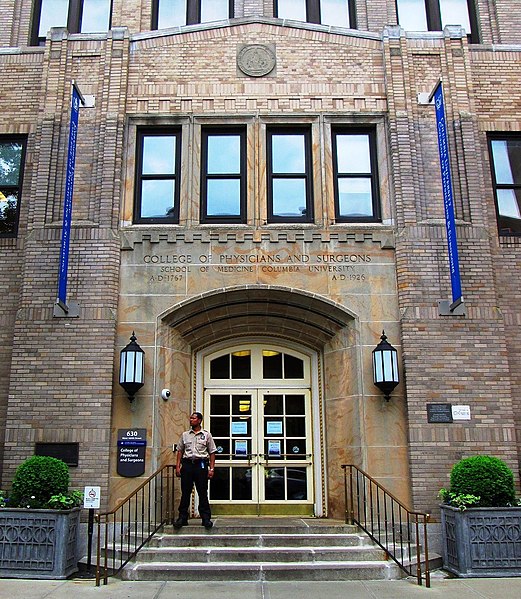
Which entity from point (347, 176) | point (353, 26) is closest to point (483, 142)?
point (347, 176)

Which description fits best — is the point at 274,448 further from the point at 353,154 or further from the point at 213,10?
the point at 213,10

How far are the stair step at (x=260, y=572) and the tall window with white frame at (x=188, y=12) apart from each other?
36.9 ft

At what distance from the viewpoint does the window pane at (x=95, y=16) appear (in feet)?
48.0

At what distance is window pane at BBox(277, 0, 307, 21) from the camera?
14.7 metres

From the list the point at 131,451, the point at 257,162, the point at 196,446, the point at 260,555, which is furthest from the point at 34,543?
the point at 257,162

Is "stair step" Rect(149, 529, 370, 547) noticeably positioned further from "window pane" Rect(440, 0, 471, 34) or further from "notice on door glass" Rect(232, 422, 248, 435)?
"window pane" Rect(440, 0, 471, 34)

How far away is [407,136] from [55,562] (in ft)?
29.4

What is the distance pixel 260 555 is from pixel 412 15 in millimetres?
12003

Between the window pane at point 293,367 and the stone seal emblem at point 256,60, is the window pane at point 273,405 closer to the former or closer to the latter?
the window pane at point 293,367

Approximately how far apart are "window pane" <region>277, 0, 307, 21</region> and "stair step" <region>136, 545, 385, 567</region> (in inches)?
439

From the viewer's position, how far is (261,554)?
8844 millimetres

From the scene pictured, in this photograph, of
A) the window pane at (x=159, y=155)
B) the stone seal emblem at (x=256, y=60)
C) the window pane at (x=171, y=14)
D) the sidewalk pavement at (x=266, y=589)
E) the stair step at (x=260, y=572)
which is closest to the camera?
the sidewalk pavement at (x=266, y=589)

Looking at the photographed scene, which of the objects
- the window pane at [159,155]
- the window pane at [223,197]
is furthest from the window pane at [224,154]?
the window pane at [159,155]

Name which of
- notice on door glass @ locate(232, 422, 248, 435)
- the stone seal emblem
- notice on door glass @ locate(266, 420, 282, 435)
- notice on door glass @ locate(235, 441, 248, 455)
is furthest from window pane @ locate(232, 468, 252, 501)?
the stone seal emblem
